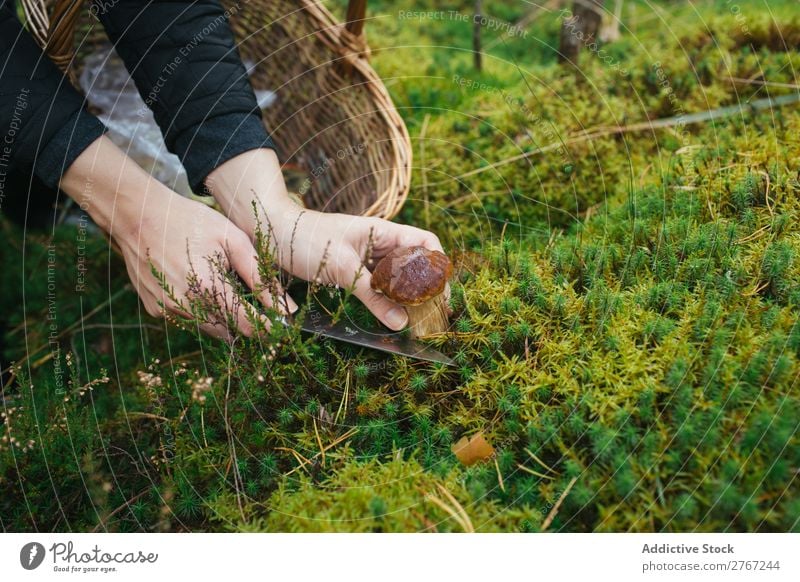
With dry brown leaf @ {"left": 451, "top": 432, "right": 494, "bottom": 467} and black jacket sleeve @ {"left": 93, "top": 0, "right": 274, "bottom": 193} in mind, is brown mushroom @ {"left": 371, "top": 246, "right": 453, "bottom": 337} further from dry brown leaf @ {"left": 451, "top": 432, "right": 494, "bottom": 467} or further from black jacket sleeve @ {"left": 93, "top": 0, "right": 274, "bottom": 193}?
black jacket sleeve @ {"left": 93, "top": 0, "right": 274, "bottom": 193}

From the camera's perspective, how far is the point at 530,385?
150 centimetres

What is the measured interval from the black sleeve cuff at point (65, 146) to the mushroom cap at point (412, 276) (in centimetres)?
104

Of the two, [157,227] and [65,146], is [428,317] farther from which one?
[65,146]

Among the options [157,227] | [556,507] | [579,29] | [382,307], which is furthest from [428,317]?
[579,29]

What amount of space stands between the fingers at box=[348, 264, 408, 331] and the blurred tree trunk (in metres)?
1.64

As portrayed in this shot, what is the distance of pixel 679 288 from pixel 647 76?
1.41 m

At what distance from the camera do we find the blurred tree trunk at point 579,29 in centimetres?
264

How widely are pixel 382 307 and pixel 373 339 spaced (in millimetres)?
101

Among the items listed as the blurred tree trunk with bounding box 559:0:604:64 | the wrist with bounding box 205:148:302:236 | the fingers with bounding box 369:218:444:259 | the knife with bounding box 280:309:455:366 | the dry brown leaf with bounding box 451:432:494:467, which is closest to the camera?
the dry brown leaf with bounding box 451:432:494:467

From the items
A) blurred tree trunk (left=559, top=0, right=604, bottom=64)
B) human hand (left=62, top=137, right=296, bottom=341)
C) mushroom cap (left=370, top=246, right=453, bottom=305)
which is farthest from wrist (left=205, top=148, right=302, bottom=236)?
blurred tree trunk (left=559, top=0, right=604, bottom=64)

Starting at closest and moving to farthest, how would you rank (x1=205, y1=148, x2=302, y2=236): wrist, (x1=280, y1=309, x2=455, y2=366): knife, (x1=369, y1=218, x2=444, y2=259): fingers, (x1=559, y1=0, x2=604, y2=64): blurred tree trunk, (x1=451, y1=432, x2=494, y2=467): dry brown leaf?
(x1=451, y1=432, x2=494, y2=467): dry brown leaf < (x1=280, y1=309, x2=455, y2=366): knife < (x1=369, y1=218, x2=444, y2=259): fingers < (x1=205, y1=148, x2=302, y2=236): wrist < (x1=559, y1=0, x2=604, y2=64): blurred tree trunk

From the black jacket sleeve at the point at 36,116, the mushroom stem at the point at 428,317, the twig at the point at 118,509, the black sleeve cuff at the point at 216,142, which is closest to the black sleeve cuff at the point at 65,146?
the black jacket sleeve at the point at 36,116

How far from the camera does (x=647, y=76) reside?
2.56 m

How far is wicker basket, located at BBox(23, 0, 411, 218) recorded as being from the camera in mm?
2006
